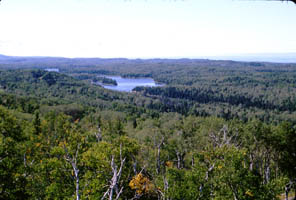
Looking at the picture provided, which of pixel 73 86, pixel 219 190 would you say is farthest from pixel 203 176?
A: pixel 73 86

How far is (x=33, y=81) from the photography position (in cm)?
17662

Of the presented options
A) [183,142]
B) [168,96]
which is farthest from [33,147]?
[168,96]

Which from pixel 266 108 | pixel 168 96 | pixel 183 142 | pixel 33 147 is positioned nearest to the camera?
pixel 33 147

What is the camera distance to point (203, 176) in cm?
1606

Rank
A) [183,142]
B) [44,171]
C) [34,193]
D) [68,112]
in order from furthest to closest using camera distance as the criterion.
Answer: [68,112] < [183,142] < [44,171] < [34,193]

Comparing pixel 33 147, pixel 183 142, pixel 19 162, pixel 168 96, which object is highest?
pixel 19 162

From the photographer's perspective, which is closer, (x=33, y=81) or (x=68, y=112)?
(x=68, y=112)

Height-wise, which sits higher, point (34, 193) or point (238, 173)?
point (238, 173)

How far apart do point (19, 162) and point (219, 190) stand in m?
13.5

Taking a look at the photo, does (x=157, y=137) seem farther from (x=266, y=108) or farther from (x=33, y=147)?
(x=266, y=108)

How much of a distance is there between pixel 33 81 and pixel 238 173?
18558cm

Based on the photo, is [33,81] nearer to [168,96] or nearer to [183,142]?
[168,96]

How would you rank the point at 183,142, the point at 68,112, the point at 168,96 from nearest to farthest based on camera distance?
the point at 183,142
the point at 68,112
the point at 168,96

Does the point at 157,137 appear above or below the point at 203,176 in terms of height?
below
